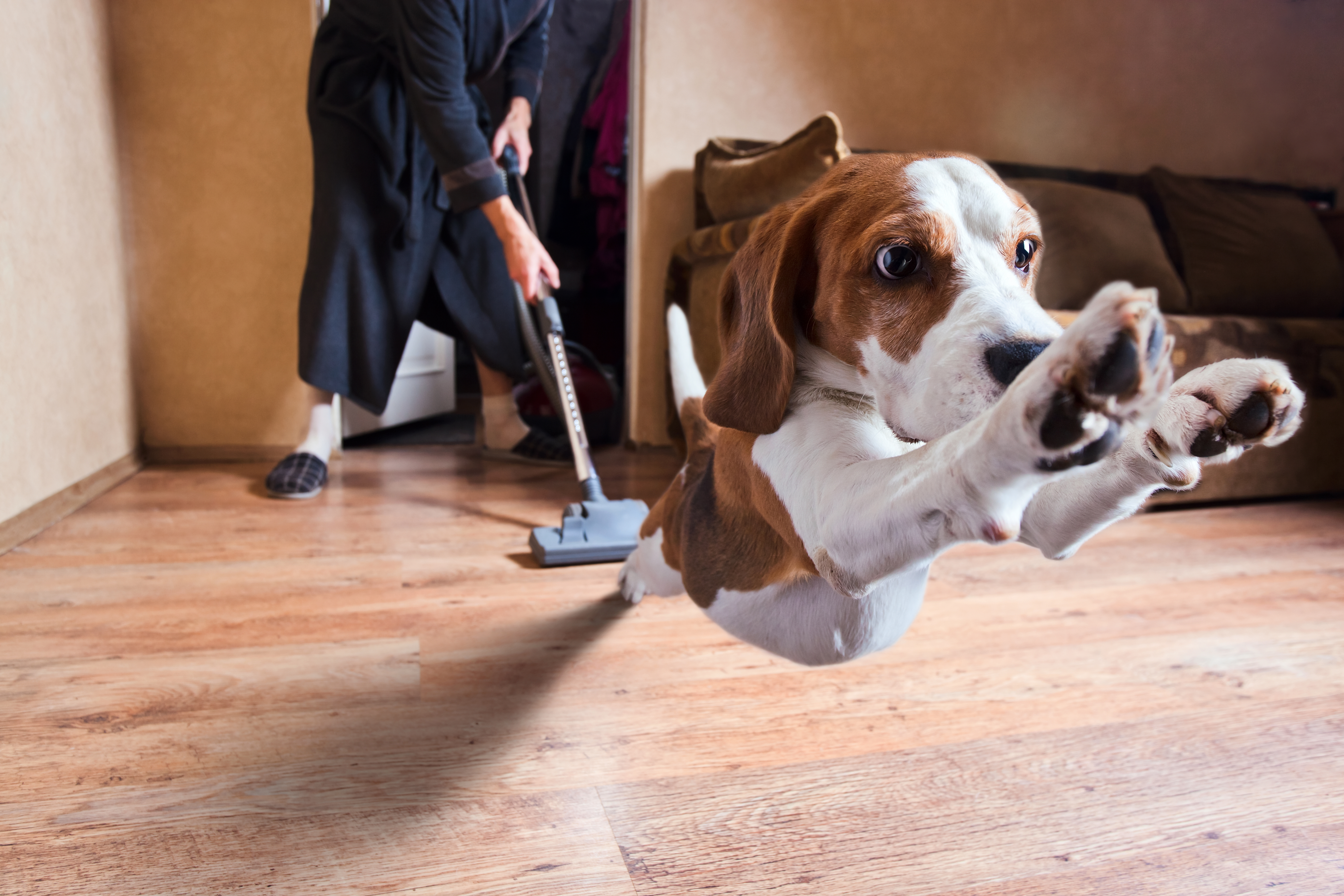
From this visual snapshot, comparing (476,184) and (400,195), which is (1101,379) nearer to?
(476,184)

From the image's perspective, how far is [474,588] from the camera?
1537 millimetres

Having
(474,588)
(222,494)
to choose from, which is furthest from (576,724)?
(222,494)

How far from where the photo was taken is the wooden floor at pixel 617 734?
0.80 metres

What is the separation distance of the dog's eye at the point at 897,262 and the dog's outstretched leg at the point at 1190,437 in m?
0.21

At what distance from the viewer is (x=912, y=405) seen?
641 millimetres

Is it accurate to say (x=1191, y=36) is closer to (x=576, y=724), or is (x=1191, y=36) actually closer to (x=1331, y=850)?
(x=1331, y=850)

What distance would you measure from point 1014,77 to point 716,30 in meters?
1.27

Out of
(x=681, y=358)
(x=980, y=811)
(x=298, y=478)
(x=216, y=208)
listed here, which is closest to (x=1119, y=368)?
(x=980, y=811)

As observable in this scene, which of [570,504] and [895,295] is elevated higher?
[895,295]

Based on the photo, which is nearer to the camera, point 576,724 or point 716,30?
point 576,724

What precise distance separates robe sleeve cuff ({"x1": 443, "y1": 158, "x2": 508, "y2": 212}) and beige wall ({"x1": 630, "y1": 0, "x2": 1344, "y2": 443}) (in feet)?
3.53

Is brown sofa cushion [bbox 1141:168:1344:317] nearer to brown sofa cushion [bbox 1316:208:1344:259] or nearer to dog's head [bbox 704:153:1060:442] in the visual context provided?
brown sofa cushion [bbox 1316:208:1344:259]

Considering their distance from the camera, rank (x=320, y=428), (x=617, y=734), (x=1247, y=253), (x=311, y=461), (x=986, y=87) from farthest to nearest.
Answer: (x=986, y=87) → (x=1247, y=253) → (x=320, y=428) → (x=311, y=461) → (x=617, y=734)

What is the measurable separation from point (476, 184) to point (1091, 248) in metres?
1.89
